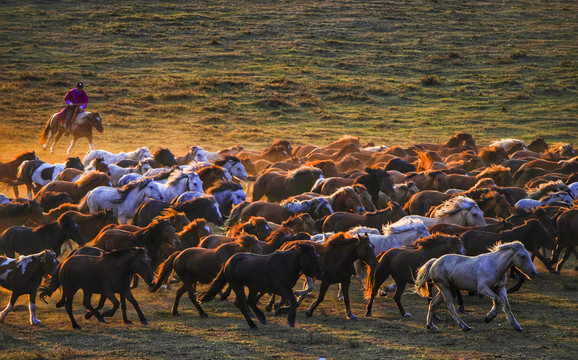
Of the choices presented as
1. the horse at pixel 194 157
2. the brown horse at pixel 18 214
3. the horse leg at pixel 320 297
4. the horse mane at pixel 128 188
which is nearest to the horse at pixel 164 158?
the horse at pixel 194 157

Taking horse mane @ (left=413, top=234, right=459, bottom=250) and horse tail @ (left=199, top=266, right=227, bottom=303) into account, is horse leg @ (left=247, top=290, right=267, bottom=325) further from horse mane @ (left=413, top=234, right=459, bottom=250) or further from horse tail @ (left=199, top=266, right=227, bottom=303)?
horse mane @ (left=413, top=234, right=459, bottom=250)

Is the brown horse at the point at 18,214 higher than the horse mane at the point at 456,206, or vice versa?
the horse mane at the point at 456,206

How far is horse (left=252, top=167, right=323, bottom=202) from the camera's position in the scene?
55.4 ft

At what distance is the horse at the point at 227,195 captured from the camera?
15.7 meters

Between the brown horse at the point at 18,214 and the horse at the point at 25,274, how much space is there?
11.1 ft

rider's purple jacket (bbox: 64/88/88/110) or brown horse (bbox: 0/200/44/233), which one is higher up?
rider's purple jacket (bbox: 64/88/88/110)

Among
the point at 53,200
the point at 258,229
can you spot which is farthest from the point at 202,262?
the point at 53,200

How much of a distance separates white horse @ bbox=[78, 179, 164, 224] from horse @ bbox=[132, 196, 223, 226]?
2.88 feet

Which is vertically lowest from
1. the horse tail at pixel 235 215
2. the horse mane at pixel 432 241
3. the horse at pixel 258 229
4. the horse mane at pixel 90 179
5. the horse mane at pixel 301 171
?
the horse tail at pixel 235 215

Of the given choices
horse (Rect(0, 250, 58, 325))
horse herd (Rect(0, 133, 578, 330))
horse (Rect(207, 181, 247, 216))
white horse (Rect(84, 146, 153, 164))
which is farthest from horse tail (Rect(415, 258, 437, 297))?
white horse (Rect(84, 146, 153, 164))

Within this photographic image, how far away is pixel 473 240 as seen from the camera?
11617mm

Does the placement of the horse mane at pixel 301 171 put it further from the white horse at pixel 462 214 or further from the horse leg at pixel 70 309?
the horse leg at pixel 70 309

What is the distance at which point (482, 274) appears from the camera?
A: 9.31 metres

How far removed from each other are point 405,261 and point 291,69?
3336 cm
